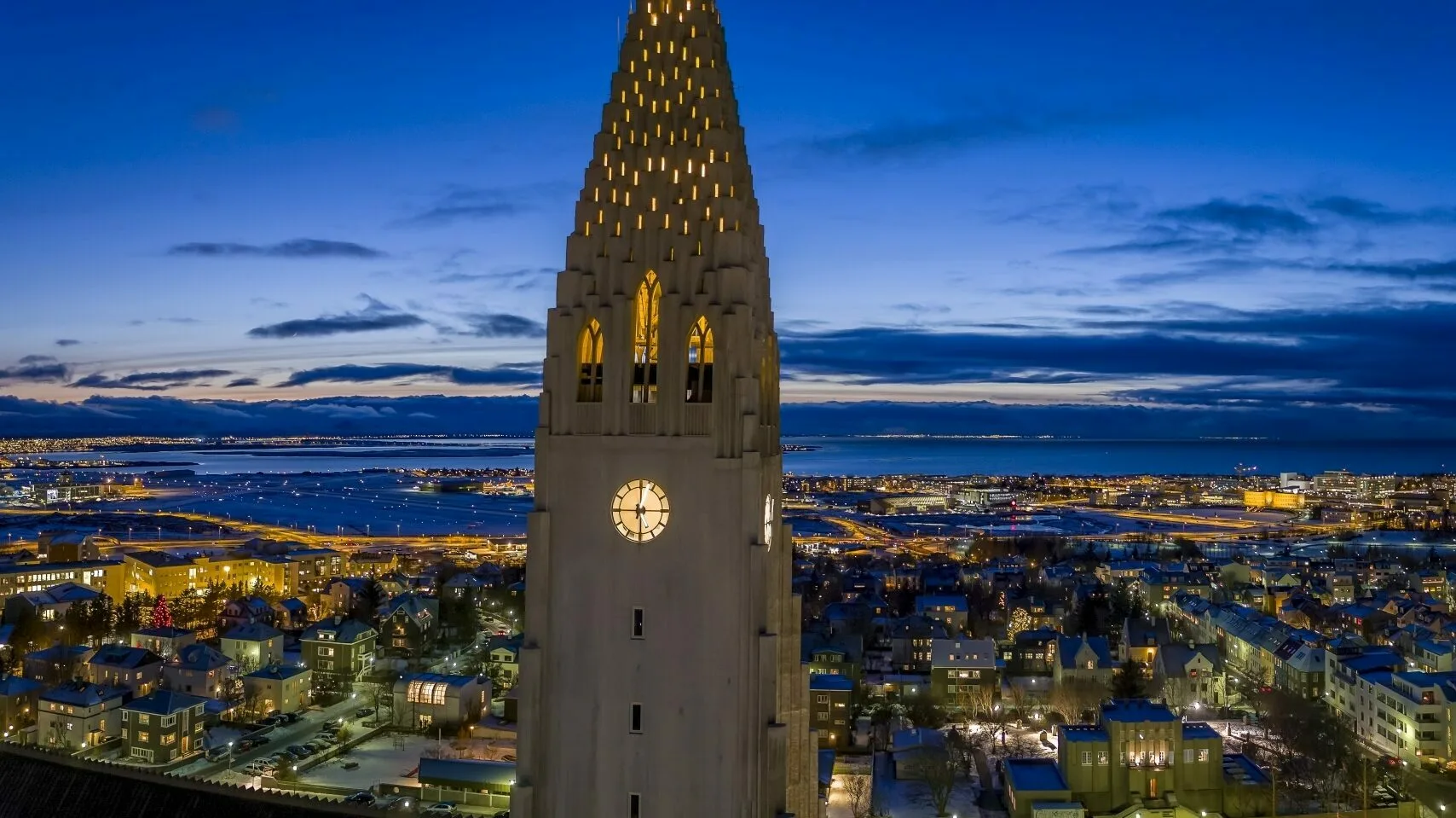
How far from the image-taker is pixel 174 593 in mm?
74500

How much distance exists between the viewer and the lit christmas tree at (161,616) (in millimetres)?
57169

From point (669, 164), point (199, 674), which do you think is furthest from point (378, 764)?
point (669, 164)

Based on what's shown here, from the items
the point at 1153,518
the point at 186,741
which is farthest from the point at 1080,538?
the point at 186,741

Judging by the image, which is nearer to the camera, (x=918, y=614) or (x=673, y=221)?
(x=673, y=221)

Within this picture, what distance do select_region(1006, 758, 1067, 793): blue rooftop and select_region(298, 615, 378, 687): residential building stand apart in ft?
100


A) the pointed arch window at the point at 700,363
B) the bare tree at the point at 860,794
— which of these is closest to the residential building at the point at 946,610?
the bare tree at the point at 860,794

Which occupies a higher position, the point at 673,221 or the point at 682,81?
the point at 682,81

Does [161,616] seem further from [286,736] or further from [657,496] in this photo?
[657,496]

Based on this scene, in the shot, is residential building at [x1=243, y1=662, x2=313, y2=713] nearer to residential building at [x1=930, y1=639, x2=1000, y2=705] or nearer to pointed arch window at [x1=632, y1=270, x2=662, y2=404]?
residential building at [x1=930, y1=639, x2=1000, y2=705]

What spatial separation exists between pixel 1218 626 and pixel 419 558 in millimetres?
65137

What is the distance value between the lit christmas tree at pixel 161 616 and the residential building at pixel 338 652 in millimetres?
13733

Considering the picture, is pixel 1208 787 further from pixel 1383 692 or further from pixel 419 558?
pixel 419 558

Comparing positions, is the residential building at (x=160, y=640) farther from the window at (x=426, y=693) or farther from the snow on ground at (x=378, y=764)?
the snow on ground at (x=378, y=764)

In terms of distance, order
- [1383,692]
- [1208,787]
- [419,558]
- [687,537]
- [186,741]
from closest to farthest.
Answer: [687,537] < [1208,787] < [186,741] < [1383,692] < [419,558]
